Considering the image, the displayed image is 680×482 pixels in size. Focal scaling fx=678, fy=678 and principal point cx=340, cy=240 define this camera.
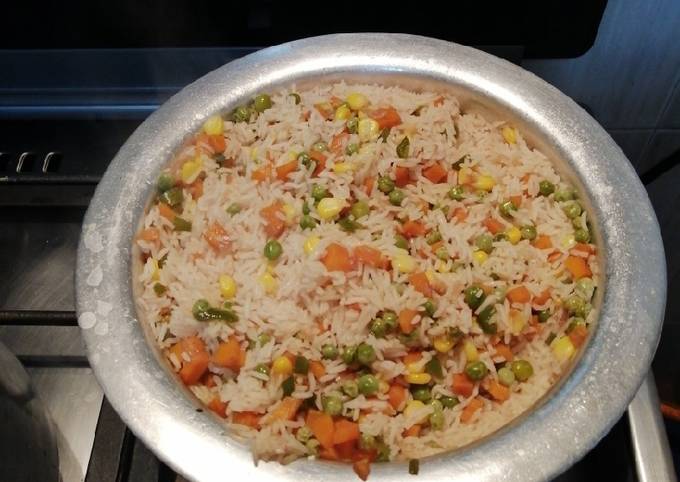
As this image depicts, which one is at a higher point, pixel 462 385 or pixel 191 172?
pixel 191 172

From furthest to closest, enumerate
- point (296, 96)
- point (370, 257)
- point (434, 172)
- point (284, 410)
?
point (296, 96) < point (434, 172) < point (370, 257) < point (284, 410)

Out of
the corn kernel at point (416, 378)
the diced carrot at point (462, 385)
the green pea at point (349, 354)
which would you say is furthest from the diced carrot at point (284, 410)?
the diced carrot at point (462, 385)

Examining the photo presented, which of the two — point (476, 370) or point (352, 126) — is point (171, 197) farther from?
point (476, 370)

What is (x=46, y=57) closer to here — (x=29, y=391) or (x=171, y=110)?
(x=171, y=110)

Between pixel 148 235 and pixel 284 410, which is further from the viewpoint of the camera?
pixel 148 235

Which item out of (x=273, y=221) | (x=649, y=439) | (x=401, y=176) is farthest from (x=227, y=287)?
(x=649, y=439)

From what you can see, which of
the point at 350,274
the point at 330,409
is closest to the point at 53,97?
the point at 350,274

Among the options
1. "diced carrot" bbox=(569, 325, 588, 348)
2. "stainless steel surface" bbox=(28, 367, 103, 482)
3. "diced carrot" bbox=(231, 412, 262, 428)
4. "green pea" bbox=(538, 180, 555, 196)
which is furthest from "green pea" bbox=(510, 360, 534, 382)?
"stainless steel surface" bbox=(28, 367, 103, 482)
